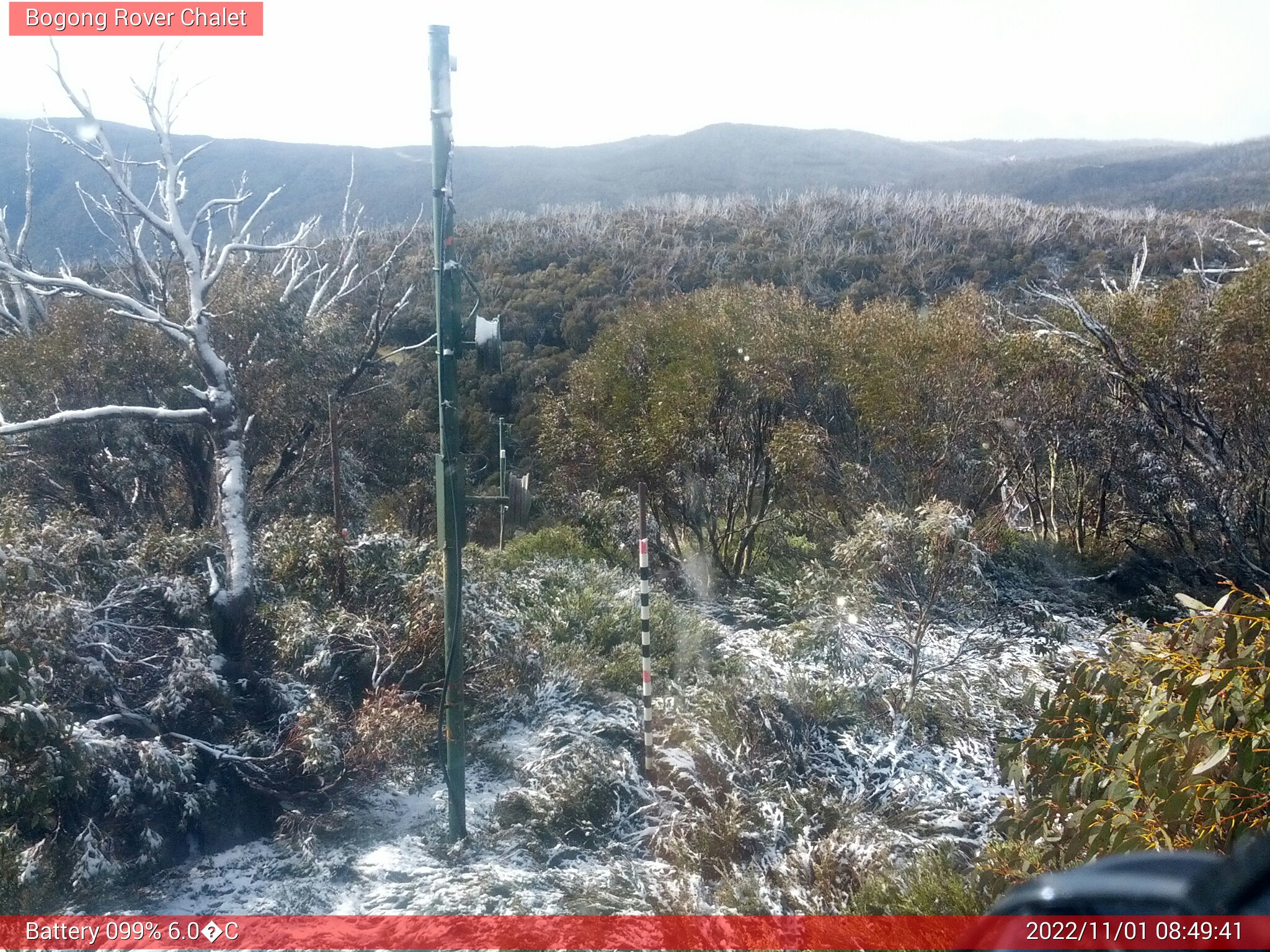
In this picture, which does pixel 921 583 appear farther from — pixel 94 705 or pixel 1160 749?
pixel 94 705

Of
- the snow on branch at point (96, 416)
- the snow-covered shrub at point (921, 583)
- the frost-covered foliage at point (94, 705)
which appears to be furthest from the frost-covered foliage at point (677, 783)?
the snow on branch at point (96, 416)

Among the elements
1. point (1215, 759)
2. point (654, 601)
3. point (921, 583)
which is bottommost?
point (654, 601)

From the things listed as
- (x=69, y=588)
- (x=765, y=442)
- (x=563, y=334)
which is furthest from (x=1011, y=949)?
(x=563, y=334)

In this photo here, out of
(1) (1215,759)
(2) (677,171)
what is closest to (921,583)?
(1) (1215,759)

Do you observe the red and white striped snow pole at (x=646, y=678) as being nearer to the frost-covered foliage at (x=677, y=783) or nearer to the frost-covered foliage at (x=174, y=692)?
the frost-covered foliage at (x=677, y=783)

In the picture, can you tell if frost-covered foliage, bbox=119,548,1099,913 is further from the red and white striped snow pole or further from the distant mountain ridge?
the distant mountain ridge

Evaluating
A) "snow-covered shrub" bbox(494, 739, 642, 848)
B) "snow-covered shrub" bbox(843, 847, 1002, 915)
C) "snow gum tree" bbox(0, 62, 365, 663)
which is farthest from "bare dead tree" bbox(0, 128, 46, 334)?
"snow-covered shrub" bbox(843, 847, 1002, 915)
